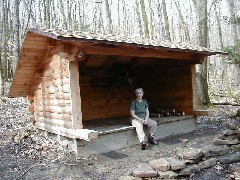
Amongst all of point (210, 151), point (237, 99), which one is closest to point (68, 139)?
point (210, 151)

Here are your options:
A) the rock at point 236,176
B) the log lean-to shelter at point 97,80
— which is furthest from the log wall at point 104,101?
the rock at point 236,176

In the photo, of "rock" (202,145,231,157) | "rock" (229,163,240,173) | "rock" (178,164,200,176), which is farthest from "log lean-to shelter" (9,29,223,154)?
"rock" (229,163,240,173)

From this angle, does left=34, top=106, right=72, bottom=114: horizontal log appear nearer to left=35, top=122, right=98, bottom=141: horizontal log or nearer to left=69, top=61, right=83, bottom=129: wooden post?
left=69, top=61, right=83, bottom=129: wooden post

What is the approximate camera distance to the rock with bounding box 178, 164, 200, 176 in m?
5.51

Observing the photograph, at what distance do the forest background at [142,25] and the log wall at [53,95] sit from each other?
4.79 feet

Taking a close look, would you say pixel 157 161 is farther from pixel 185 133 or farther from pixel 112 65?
pixel 112 65

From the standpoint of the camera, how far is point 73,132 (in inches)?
259

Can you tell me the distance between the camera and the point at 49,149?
738cm

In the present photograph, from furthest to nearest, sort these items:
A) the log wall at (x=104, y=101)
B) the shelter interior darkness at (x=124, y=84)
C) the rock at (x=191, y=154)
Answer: the log wall at (x=104, y=101)
the shelter interior darkness at (x=124, y=84)
the rock at (x=191, y=154)

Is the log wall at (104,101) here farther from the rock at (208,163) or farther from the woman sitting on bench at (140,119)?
the rock at (208,163)

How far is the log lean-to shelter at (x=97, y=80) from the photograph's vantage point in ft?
21.7

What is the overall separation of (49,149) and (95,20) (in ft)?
95.8

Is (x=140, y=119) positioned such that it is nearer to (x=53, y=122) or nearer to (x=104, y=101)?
(x=53, y=122)

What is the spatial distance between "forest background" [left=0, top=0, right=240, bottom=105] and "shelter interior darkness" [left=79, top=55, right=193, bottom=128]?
1214 mm
